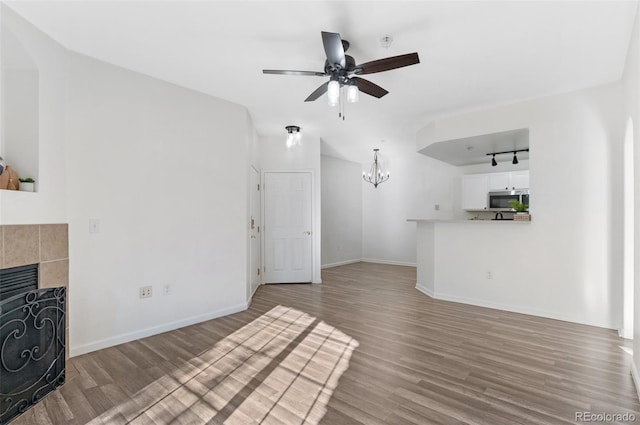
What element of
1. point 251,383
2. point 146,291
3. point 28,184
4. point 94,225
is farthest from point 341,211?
point 28,184

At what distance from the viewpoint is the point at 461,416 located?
6.42 feet

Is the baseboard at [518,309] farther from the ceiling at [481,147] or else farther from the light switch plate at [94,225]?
the light switch plate at [94,225]

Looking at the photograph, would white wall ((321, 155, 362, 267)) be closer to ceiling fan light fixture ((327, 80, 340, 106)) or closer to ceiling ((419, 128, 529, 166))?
ceiling ((419, 128, 529, 166))

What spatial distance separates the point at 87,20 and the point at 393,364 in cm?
360

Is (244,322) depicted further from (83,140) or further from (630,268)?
(630,268)

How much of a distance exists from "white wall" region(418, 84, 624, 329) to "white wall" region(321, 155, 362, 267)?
12.5ft

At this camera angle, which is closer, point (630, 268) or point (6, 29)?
point (6, 29)

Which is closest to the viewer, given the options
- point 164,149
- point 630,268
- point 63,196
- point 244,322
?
point 63,196

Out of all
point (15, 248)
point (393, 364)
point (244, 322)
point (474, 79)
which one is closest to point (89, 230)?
point (15, 248)

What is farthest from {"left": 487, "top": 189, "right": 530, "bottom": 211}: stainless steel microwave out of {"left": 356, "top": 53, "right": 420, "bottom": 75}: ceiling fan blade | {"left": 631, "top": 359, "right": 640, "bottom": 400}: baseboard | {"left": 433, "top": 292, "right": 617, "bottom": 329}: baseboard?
{"left": 356, "top": 53, "right": 420, "bottom": 75}: ceiling fan blade

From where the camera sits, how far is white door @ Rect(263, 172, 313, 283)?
579 centimetres

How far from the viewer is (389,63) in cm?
235

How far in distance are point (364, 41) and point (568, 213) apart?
123 inches

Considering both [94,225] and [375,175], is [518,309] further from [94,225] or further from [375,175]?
[94,225]
